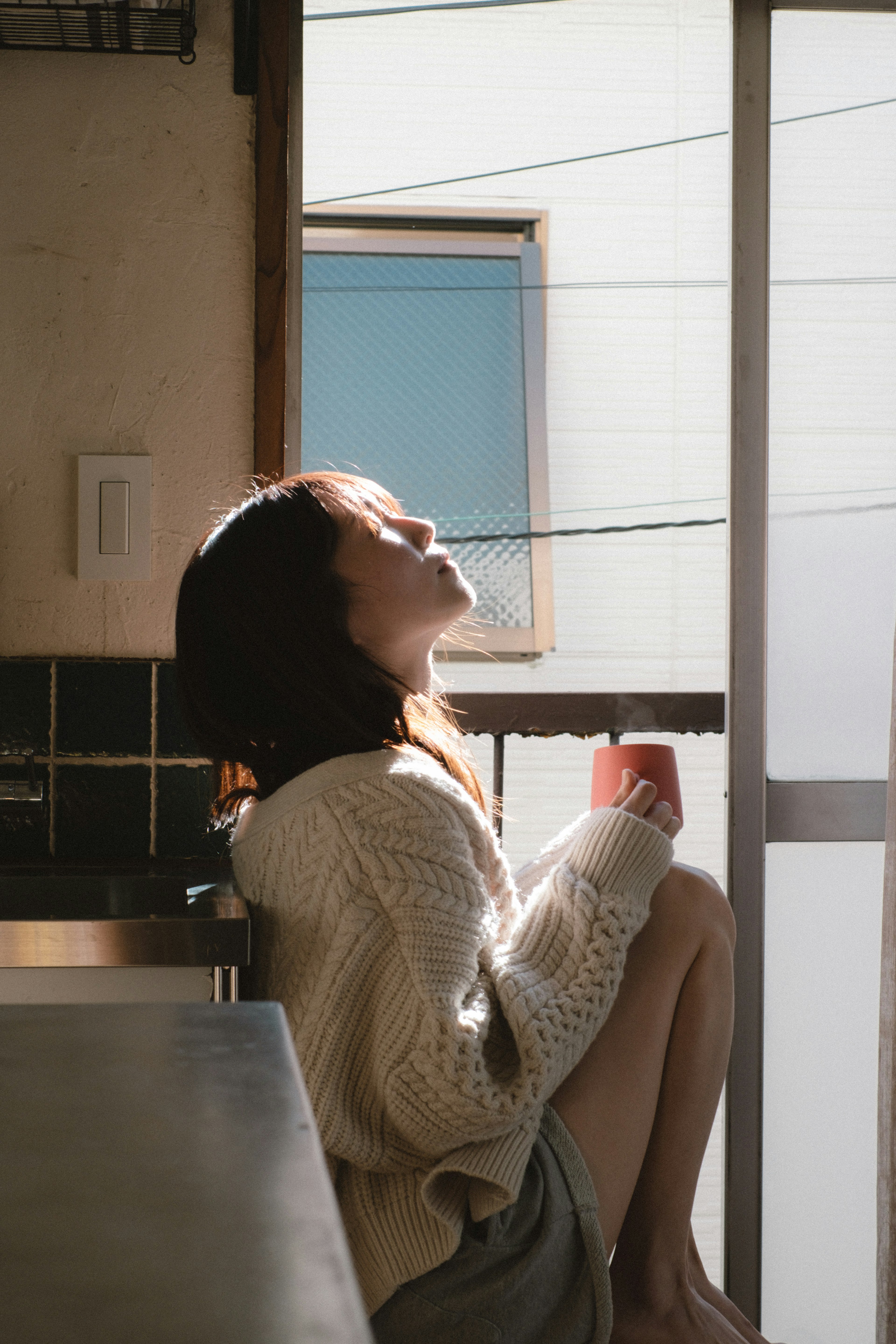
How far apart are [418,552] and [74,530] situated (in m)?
0.54

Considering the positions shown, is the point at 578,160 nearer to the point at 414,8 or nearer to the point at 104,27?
the point at 414,8

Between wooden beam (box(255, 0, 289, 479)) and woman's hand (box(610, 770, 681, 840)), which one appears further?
wooden beam (box(255, 0, 289, 479))

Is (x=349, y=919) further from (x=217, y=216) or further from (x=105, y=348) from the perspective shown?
(x=217, y=216)

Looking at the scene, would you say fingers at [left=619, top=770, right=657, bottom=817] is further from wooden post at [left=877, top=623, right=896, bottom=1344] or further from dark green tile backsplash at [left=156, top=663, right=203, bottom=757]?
dark green tile backsplash at [left=156, top=663, right=203, bottom=757]

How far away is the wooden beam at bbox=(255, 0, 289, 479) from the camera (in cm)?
154

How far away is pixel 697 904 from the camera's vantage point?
1.18m

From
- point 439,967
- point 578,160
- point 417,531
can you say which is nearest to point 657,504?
point 578,160

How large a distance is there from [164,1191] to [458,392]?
1.74 metres

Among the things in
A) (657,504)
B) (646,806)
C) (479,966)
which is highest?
(657,504)

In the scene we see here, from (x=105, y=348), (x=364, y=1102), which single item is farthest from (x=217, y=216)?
(x=364, y=1102)

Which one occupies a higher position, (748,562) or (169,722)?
(748,562)

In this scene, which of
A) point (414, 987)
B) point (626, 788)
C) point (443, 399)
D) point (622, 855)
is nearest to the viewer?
point (414, 987)

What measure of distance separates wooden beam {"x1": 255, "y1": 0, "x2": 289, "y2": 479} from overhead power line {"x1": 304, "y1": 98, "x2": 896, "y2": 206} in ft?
0.62

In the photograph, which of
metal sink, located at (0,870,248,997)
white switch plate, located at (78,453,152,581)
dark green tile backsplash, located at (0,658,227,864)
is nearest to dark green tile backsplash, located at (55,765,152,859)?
dark green tile backsplash, located at (0,658,227,864)
